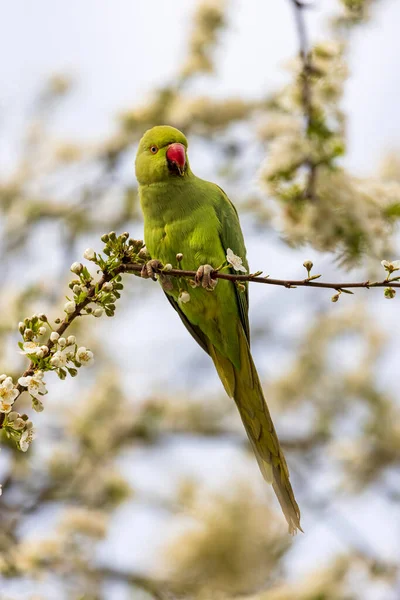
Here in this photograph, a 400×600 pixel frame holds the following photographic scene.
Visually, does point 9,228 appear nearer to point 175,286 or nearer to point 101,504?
point 101,504

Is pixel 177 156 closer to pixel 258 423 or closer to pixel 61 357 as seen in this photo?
pixel 258 423

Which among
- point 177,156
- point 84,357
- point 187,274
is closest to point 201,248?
point 177,156

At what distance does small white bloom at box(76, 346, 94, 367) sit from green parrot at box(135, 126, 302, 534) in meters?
1.06

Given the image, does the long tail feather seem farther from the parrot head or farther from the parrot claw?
the parrot claw

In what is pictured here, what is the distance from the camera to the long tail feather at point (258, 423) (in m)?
2.54

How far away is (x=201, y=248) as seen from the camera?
9.37 feet

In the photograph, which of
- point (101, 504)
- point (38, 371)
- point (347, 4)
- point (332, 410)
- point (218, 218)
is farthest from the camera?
point (332, 410)

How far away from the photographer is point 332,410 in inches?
275

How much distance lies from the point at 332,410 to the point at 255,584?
2.58 meters

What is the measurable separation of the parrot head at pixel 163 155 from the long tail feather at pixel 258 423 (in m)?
0.79

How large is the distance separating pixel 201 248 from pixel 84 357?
1213 millimetres

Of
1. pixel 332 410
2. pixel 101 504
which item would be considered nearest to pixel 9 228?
pixel 101 504

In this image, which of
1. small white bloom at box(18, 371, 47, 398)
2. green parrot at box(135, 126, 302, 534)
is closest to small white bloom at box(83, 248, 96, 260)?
small white bloom at box(18, 371, 47, 398)

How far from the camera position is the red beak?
2.95 metres
